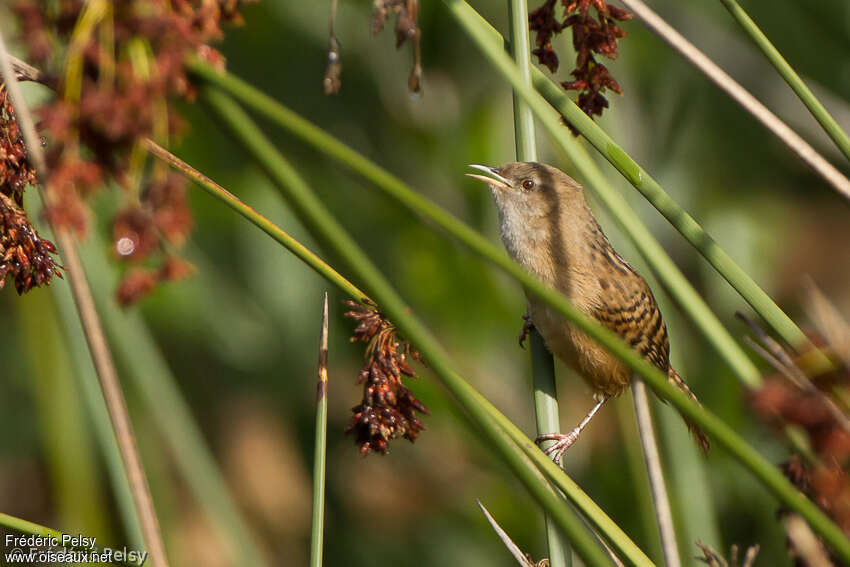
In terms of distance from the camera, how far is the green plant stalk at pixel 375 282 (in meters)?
1.21

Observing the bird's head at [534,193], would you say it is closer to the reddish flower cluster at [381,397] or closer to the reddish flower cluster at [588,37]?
the reddish flower cluster at [588,37]

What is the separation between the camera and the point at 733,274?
65.4 inches

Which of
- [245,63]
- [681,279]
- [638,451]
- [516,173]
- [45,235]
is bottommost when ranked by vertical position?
[681,279]

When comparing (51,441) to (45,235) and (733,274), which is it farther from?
(733,274)

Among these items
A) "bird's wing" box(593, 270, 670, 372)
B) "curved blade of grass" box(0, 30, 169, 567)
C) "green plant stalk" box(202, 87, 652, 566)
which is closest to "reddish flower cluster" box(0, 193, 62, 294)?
"curved blade of grass" box(0, 30, 169, 567)

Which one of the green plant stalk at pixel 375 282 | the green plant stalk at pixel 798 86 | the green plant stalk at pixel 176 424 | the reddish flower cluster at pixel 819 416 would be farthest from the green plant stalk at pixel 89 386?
the green plant stalk at pixel 798 86

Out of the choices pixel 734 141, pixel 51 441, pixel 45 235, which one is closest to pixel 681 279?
pixel 45 235

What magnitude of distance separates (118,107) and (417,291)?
3922 mm

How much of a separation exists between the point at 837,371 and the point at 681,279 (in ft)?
0.86

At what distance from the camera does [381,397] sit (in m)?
1.97

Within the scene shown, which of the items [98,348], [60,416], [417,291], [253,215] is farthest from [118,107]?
[417,291]

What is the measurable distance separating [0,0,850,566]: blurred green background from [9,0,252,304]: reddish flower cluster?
3.09 m

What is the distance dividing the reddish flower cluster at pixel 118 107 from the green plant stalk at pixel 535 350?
691 millimetres

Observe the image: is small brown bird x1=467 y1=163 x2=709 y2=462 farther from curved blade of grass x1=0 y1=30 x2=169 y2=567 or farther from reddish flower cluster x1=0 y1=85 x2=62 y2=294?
curved blade of grass x1=0 y1=30 x2=169 y2=567
